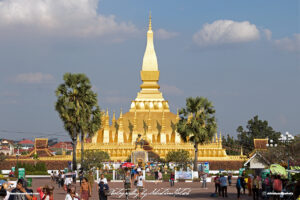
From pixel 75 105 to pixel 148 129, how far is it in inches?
1083

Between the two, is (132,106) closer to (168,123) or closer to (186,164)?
(168,123)

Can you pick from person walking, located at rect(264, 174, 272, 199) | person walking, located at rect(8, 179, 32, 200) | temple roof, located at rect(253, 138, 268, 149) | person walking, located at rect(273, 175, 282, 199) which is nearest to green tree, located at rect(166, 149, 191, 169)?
temple roof, located at rect(253, 138, 268, 149)

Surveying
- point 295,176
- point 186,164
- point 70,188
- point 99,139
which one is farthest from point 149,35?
point 70,188

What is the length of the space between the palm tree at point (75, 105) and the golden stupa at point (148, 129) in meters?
22.2

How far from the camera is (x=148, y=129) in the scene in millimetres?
81125

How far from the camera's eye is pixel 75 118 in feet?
178

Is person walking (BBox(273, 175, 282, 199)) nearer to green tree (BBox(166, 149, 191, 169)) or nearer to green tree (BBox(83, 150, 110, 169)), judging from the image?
green tree (BBox(83, 150, 110, 169))

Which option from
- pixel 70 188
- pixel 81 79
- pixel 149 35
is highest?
pixel 149 35

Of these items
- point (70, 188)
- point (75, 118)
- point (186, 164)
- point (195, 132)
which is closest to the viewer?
point (70, 188)

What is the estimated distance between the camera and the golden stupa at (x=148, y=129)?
76.9 meters

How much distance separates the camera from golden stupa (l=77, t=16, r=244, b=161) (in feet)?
252

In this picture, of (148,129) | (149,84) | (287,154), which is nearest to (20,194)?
(287,154)

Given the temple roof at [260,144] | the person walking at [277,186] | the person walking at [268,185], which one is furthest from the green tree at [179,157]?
the person walking at [277,186]

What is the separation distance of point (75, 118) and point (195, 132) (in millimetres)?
11192
